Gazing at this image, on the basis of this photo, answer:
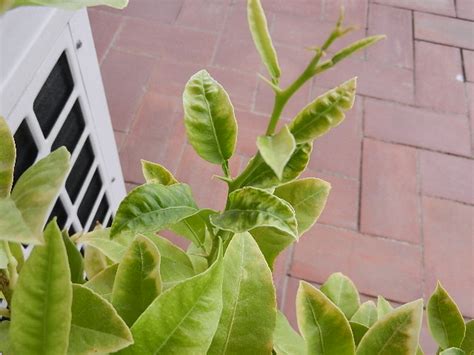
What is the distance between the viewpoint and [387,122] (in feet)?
7.30

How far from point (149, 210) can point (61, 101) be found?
0.49 meters

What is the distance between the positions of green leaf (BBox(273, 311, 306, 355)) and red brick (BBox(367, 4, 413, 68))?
6.73 feet

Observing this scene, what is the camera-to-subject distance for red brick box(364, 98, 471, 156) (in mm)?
2178

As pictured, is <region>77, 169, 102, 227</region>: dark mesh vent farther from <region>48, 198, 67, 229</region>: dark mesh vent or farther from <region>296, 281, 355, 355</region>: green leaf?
<region>296, 281, 355, 355</region>: green leaf

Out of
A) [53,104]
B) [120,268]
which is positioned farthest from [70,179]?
[120,268]

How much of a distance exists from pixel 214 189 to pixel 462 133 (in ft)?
3.63

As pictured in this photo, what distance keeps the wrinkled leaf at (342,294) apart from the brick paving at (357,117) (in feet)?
3.11

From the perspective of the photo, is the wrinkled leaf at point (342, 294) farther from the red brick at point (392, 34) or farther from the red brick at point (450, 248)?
the red brick at point (392, 34)

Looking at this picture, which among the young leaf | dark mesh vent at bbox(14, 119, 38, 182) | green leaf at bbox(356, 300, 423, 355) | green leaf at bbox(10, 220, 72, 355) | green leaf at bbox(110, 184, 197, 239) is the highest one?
dark mesh vent at bbox(14, 119, 38, 182)

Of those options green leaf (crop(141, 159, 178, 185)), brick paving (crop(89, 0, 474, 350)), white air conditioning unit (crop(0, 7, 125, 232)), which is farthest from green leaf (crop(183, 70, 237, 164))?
brick paving (crop(89, 0, 474, 350))

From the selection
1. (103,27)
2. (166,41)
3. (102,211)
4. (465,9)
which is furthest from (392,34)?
(102,211)

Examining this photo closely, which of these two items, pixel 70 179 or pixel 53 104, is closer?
pixel 53 104

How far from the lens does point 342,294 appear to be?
0.79 m

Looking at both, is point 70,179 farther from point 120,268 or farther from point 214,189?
point 214,189
